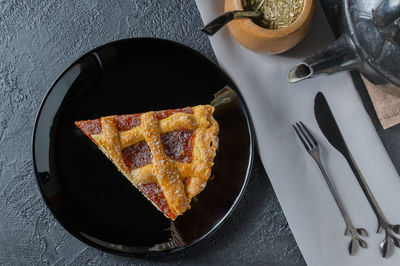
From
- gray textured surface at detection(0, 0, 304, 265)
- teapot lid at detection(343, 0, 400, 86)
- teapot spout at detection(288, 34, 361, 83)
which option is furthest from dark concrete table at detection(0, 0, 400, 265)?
teapot lid at detection(343, 0, 400, 86)

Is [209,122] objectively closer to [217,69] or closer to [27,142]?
[217,69]

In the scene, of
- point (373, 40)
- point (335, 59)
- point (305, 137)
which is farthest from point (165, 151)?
point (373, 40)

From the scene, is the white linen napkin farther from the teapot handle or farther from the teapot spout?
the teapot handle

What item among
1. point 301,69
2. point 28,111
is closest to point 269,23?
point 301,69

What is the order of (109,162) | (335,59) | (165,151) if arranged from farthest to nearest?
(109,162) < (165,151) < (335,59)

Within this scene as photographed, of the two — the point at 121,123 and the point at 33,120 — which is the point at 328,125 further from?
the point at 33,120

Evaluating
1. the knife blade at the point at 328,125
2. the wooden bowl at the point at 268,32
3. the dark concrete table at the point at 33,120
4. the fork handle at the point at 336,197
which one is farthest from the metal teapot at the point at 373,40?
the dark concrete table at the point at 33,120
